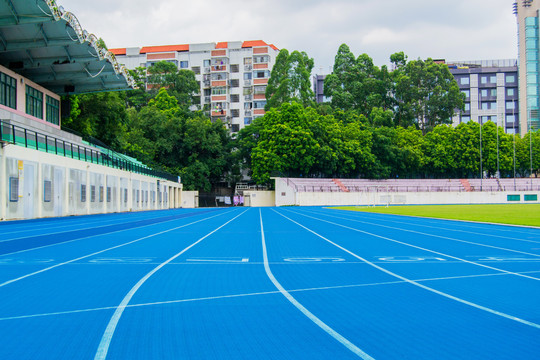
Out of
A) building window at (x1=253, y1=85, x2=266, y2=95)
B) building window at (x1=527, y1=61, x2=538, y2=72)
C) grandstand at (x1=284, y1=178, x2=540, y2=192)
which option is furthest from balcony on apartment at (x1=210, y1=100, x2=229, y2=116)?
building window at (x1=527, y1=61, x2=538, y2=72)

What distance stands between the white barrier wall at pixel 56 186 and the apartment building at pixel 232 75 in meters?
42.1

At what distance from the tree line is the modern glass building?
9545 millimetres

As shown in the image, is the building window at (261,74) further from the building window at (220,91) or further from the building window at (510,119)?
the building window at (510,119)

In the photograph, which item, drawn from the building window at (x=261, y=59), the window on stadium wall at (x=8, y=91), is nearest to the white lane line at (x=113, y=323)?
the window on stadium wall at (x=8, y=91)

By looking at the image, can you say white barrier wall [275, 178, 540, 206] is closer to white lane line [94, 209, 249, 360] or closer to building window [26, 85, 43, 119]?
building window [26, 85, 43, 119]

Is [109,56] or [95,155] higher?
[109,56]

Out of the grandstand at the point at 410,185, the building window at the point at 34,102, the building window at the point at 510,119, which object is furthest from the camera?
the building window at the point at 510,119

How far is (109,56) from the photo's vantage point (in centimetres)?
3356

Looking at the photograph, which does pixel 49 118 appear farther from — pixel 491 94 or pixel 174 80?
pixel 491 94

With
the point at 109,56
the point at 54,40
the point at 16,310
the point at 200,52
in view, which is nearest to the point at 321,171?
the point at 200,52

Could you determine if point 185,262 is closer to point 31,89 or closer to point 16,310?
point 16,310

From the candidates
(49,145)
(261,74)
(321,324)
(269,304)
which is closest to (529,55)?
(261,74)

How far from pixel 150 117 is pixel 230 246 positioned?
2227 inches

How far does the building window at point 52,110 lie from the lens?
3578 cm
